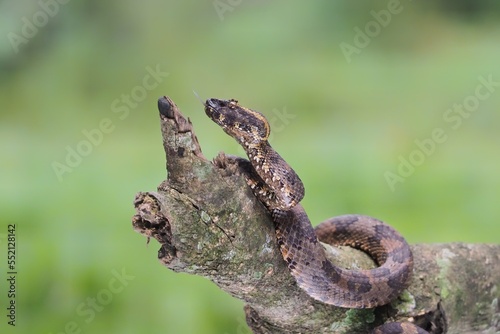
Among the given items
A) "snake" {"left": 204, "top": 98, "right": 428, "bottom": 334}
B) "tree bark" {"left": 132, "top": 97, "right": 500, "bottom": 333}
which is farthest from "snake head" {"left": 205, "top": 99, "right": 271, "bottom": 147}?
"tree bark" {"left": 132, "top": 97, "right": 500, "bottom": 333}

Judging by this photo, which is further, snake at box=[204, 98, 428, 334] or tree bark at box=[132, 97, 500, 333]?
snake at box=[204, 98, 428, 334]

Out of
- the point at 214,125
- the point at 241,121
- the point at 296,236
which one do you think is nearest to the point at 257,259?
the point at 296,236

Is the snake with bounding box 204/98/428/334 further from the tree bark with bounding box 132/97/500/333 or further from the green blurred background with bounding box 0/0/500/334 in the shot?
the green blurred background with bounding box 0/0/500/334

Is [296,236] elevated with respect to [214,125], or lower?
lower

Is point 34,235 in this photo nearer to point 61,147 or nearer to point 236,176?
point 61,147

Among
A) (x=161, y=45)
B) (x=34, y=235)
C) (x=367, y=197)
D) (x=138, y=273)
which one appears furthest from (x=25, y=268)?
(x=367, y=197)

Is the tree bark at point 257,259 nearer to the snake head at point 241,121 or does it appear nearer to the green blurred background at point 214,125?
the snake head at point 241,121

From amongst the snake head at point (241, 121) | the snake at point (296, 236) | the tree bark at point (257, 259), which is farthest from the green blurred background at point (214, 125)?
the snake head at point (241, 121)

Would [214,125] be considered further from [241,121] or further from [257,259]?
[257,259]
